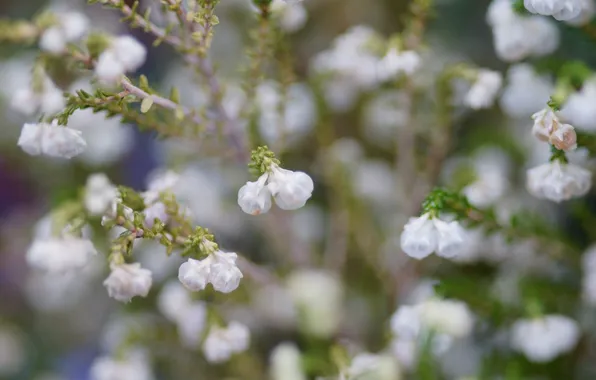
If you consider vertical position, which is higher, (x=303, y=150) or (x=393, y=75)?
(x=393, y=75)

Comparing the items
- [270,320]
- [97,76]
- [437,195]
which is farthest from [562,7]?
[270,320]

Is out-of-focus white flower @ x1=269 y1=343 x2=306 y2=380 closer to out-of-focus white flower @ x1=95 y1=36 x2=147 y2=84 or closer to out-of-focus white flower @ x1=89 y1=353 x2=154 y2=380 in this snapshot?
out-of-focus white flower @ x1=89 y1=353 x2=154 y2=380

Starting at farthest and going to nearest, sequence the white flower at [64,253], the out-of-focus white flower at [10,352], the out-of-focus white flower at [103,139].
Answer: the out-of-focus white flower at [10,352] → the out-of-focus white flower at [103,139] → the white flower at [64,253]

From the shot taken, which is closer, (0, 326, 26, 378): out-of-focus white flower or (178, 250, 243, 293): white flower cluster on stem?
(178, 250, 243, 293): white flower cluster on stem

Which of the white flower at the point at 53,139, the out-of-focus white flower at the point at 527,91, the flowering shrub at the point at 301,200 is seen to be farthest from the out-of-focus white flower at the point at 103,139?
the out-of-focus white flower at the point at 527,91

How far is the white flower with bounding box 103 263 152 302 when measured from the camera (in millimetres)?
455

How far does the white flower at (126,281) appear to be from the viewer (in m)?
0.46

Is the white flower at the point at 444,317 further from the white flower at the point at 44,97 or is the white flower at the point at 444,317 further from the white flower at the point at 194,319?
the white flower at the point at 44,97

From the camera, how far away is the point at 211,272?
437 millimetres

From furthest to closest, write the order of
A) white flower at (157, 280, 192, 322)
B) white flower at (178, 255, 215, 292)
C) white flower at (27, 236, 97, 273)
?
1. white flower at (157, 280, 192, 322)
2. white flower at (27, 236, 97, 273)
3. white flower at (178, 255, 215, 292)

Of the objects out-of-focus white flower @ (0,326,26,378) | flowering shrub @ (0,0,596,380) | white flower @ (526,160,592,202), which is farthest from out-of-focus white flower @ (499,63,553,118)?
out-of-focus white flower @ (0,326,26,378)

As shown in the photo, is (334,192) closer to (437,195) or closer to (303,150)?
(303,150)

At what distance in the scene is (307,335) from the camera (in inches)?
27.4

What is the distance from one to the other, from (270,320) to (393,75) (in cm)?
30
